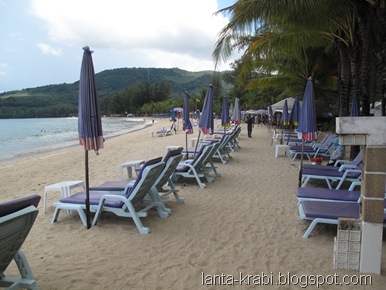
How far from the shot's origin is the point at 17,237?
229cm

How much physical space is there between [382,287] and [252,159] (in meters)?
7.64

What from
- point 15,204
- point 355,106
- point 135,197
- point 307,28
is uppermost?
point 307,28

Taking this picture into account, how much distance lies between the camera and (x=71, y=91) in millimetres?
124750

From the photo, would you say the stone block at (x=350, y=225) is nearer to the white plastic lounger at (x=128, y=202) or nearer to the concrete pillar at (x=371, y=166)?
the concrete pillar at (x=371, y=166)

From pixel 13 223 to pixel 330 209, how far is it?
11.3 ft

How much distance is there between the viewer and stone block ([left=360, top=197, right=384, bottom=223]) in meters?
2.76

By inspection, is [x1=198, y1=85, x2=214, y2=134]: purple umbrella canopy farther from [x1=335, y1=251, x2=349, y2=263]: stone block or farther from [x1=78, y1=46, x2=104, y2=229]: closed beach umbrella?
[x1=335, y1=251, x2=349, y2=263]: stone block

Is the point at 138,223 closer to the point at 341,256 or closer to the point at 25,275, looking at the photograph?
the point at 25,275

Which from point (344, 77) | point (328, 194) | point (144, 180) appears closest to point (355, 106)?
point (344, 77)

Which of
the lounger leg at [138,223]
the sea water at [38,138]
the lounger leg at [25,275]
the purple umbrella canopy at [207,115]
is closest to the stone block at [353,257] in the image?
the lounger leg at [138,223]

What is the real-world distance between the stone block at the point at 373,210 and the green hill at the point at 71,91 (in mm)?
80765

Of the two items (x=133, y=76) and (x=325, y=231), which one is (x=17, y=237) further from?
(x=133, y=76)

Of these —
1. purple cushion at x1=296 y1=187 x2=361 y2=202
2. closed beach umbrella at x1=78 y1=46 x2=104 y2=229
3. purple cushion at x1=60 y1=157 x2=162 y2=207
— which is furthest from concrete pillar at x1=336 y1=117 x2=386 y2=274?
closed beach umbrella at x1=78 y1=46 x2=104 y2=229

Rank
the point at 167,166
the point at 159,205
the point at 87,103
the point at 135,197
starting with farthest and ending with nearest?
the point at 167,166 → the point at 159,205 → the point at 135,197 → the point at 87,103
